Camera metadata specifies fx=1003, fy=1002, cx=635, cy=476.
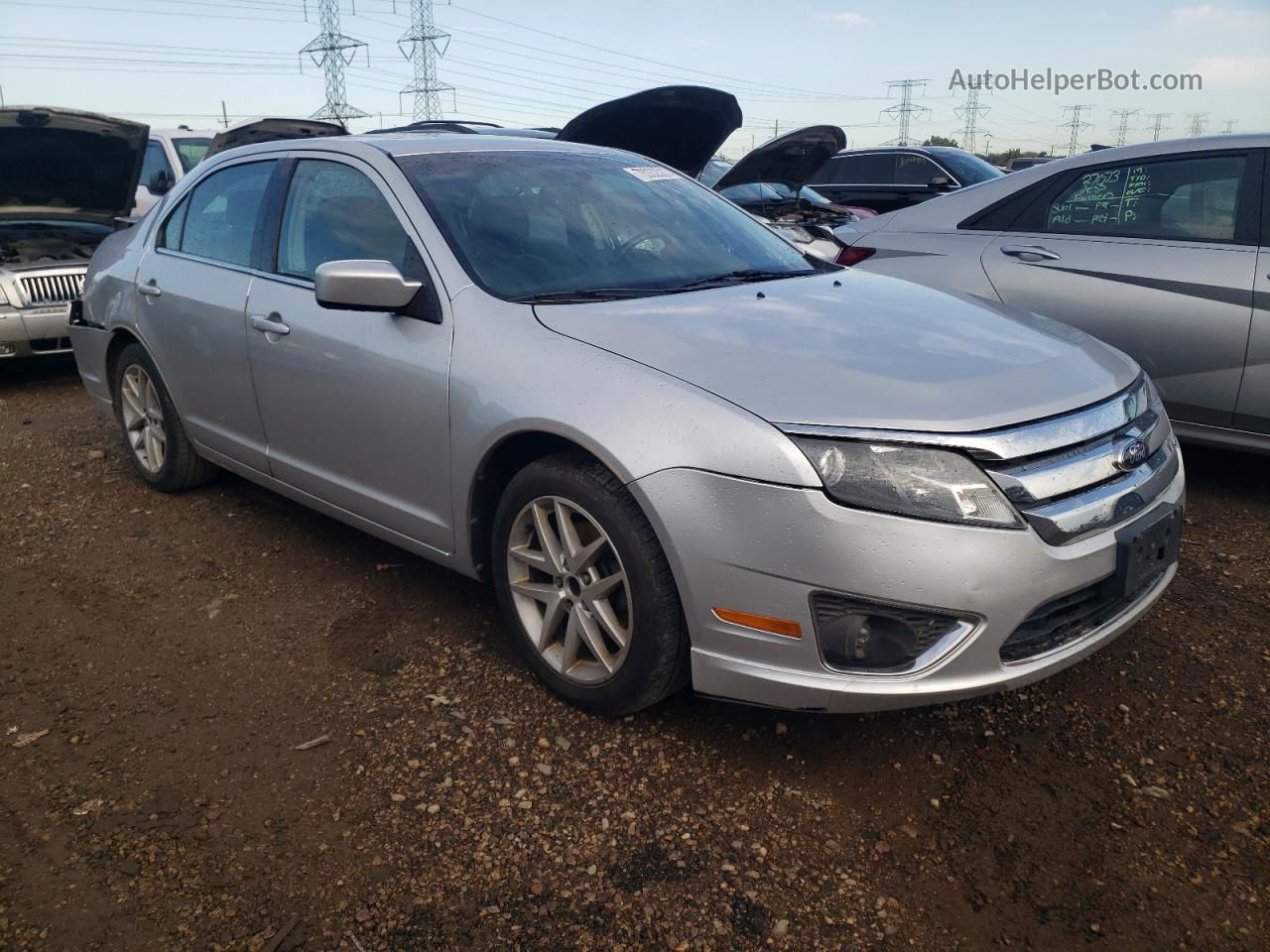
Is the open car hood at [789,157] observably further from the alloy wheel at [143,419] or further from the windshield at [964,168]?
the windshield at [964,168]

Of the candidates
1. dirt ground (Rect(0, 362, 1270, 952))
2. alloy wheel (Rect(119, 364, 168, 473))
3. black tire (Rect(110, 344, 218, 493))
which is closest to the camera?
dirt ground (Rect(0, 362, 1270, 952))

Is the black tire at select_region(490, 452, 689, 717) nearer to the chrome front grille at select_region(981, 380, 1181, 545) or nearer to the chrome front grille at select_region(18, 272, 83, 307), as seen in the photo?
the chrome front grille at select_region(981, 380, 1181, 545)

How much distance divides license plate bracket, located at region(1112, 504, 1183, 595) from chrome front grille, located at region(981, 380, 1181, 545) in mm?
39

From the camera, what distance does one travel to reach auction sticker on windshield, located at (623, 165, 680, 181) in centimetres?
374

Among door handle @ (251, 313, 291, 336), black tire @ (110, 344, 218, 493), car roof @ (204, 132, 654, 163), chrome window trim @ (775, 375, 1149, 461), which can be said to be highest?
car roof @ (204, 132, 654, 163)

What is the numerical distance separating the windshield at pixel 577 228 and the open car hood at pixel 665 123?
1.63m

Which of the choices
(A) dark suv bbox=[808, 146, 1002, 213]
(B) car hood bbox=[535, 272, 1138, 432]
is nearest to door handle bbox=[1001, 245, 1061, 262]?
(B) car hood bbox=[535, 272, 1138, 432]

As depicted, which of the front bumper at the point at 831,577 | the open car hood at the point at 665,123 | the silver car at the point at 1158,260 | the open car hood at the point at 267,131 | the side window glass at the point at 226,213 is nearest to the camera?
the front bumper at the point at 831,577

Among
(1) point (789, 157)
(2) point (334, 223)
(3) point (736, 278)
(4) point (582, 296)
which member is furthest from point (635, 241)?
(1) point (789, 157)

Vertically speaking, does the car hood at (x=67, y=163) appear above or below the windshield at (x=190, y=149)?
below

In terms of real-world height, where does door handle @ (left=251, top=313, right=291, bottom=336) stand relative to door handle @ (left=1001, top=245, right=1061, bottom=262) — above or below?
below

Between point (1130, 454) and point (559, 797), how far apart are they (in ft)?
5.48

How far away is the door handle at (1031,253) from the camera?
468cm

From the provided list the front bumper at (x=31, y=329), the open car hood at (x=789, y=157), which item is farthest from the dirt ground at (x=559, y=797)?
the front bumper at (x=31, y=329)
